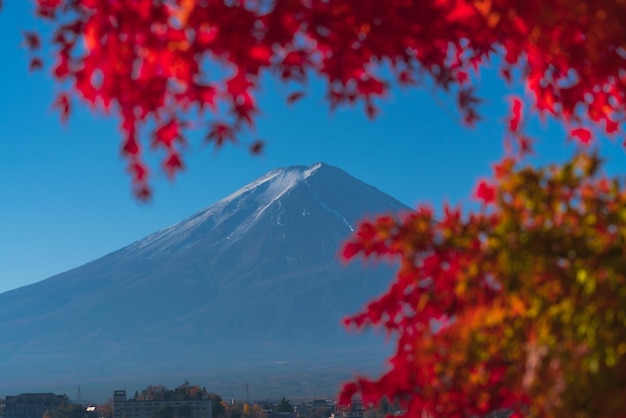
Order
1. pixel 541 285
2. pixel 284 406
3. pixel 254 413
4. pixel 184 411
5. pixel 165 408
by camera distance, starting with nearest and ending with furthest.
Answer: pixel 541 285, pixel 184 411, pixel 165 408, pixel 284 406, pixel 254 413

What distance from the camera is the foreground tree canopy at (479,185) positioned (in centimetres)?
292

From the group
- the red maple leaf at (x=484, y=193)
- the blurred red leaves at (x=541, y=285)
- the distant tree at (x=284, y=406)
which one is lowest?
the blurred red leaves at (x=541, y=285)

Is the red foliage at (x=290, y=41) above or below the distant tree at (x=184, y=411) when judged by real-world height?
below

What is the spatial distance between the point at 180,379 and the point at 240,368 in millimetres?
19478

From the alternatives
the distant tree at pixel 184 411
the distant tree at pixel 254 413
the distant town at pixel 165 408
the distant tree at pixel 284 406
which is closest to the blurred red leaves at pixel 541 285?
the distant town at pixel 165 408

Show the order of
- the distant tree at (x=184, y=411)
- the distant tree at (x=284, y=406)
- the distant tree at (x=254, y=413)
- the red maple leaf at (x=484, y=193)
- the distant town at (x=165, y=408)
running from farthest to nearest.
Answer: the distant tree at (x=254, y=413), the distant tree at (x=284, y=406), the distant town at (x=165, y=408), the distant tree at (x=184, y=411), the red maple leaf at (x=484, y=193)

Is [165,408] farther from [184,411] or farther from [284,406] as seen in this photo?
[284,406]

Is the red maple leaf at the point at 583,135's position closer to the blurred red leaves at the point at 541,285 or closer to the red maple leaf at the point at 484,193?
the red maple leaf at the point at 484,193

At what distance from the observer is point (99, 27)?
344cm

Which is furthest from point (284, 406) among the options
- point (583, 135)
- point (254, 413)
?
point (583, 135)

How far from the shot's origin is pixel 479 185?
3.73m

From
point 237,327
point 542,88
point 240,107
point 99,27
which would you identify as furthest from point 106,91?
point 237,327

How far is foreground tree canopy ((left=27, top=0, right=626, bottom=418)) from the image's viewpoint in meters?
2.92

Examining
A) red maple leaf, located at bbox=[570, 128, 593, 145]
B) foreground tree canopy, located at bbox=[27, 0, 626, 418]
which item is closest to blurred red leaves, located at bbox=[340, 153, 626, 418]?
foreground tree canopy, located at bbox=[27, 0, 626, 418]
